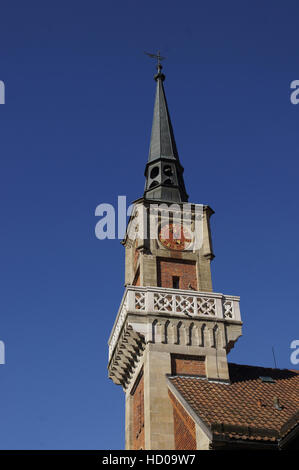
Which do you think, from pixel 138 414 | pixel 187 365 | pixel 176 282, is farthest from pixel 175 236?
pixel 138 414

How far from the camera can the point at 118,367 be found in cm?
3044

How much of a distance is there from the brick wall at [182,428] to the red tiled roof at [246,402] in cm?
49

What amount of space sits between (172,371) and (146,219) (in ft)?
28.3

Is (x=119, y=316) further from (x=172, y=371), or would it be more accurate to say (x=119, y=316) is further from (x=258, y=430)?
(x=258, y=430)

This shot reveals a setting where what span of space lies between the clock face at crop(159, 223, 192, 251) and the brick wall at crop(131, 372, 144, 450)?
690 centimetres

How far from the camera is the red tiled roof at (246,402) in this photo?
2131 cm

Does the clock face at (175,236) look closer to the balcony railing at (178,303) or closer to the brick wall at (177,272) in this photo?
the brick wall at (177,272)

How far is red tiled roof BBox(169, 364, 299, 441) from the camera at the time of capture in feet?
69.9

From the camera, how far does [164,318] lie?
27.6 meters

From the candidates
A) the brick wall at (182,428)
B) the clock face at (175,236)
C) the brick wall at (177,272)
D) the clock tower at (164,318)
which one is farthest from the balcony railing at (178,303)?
the brick wall at (182,428)

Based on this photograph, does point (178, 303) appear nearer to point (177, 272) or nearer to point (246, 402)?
point (177, 272)

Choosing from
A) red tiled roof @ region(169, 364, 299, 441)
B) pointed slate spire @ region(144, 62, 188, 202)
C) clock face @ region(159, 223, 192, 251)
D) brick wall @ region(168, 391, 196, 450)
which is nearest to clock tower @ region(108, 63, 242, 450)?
clock face @ region(159, 223, 192, 251)

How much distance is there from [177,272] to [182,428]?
29.0ft

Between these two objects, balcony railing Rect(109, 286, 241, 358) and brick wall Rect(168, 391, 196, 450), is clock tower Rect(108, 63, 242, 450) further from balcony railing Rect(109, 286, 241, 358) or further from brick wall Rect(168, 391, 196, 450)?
brick wall Rect(168, 391, 196, 450)
